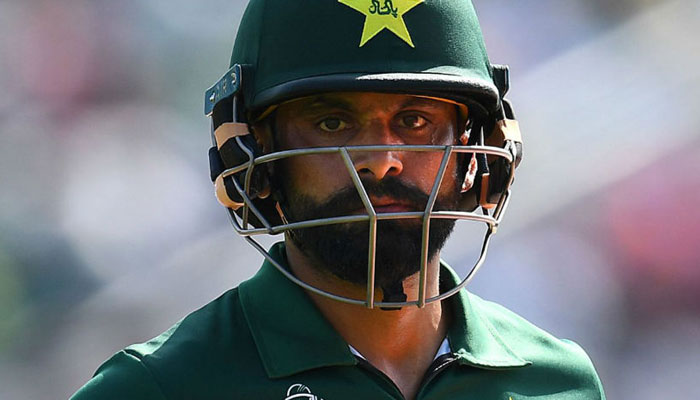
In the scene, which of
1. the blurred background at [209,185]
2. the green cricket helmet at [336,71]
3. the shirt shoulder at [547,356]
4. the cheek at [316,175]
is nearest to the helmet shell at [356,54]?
the green cricket helmet at [336,71]

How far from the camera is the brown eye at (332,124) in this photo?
66.7 inches

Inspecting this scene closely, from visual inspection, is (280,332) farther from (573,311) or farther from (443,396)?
(573,311)

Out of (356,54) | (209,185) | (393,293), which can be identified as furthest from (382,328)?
(209,185)

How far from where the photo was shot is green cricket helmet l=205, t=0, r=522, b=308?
1678 mm

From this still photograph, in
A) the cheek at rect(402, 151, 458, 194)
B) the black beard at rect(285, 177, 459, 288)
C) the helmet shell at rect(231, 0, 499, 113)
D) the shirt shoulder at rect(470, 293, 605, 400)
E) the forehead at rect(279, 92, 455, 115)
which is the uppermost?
the helmet shell at rect(231, 0, 499, 113)

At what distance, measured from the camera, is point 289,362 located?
65.0 inches

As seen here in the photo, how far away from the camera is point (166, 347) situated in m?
1.67

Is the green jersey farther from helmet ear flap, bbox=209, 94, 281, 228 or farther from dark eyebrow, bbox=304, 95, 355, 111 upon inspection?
dark eyebrow, bbox=304, 95, 355, 111

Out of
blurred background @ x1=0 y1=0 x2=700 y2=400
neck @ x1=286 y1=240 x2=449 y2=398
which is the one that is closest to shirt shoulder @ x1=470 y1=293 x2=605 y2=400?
neck @ x1=286 y1=240 x2=449 y2=398

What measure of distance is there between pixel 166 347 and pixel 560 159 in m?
2.23

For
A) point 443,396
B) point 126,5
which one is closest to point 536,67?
point 126,5

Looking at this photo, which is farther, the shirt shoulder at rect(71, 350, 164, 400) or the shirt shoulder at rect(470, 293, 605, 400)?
the shirt shoulder at rect(470, 293, 605, 400)

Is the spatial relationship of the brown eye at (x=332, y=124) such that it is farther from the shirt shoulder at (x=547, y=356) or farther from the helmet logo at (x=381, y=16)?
the shirt shoulder at (x=547, y=356)

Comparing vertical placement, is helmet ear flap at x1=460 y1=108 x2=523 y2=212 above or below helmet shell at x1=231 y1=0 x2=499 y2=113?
below
